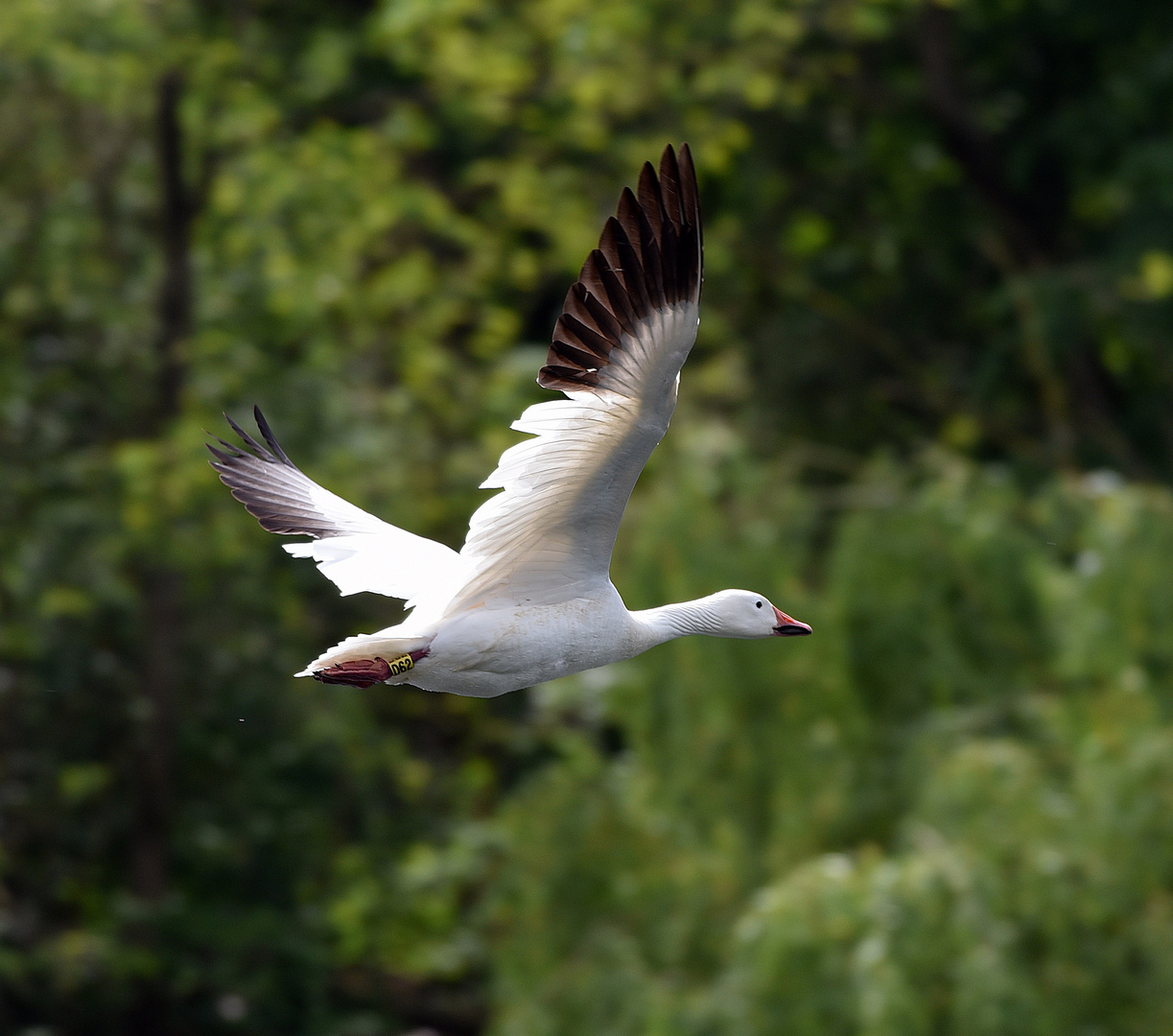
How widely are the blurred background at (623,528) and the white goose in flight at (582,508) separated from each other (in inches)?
168

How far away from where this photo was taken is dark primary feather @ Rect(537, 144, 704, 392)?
488 centimetres

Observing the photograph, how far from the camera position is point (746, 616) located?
5840mm

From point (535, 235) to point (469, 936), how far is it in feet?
26.1

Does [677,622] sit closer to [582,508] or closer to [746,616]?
[746,616]

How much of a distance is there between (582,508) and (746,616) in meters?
0.96

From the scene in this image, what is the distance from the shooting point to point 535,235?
19.2 m

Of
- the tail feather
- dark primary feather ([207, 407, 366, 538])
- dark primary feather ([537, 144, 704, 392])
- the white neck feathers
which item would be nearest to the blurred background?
the white neck feathers

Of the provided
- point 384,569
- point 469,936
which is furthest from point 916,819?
point 469,936

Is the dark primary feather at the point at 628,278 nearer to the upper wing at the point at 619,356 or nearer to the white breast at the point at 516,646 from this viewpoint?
the upper wing at the point at 619,356

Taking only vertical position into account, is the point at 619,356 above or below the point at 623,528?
below

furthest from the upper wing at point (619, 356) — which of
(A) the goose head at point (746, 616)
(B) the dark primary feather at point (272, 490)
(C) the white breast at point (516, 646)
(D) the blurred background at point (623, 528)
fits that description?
(D) the blurred background at point (623, 528)

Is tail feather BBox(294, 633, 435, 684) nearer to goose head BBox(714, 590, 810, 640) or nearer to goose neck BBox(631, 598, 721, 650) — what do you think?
goose neck BBox(631, 598, 721, 650)

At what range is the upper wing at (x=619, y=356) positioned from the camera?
4895 mm

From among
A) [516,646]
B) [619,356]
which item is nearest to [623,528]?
[516,646]
